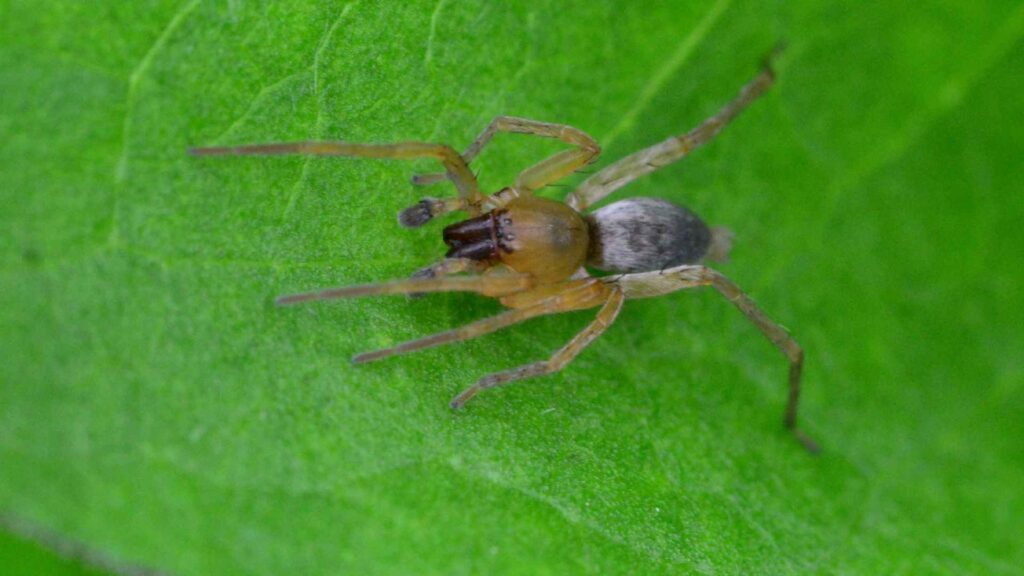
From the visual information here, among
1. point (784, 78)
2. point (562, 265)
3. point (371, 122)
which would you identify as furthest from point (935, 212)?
point (371, 122)

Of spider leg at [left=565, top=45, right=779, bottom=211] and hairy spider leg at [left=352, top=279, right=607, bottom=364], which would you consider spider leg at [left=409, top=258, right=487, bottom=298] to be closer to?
hairy spider leg at [left=352, top=279, right=607, bottom=364]

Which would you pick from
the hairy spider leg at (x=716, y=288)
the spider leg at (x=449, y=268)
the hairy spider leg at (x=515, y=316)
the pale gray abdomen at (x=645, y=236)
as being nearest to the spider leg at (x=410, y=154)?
the spider leg at (x=449, y=268)

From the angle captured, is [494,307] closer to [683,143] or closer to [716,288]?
[716,288]

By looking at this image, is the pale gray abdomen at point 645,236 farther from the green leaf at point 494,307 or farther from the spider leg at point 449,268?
the spider leg at point 449,268

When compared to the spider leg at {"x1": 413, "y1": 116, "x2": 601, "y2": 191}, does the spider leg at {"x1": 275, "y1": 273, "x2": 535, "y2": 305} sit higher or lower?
lower

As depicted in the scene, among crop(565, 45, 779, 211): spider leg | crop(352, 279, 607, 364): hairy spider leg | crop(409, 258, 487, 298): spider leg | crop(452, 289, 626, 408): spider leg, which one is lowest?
crop(452, 289, 626, 408): spider leg

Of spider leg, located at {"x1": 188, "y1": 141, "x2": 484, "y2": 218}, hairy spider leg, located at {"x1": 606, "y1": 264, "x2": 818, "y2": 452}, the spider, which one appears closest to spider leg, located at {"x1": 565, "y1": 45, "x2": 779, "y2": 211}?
the spider

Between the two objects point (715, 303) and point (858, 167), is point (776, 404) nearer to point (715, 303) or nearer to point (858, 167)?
point (715, 303)

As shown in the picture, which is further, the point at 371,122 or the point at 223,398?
the point at 371,122
